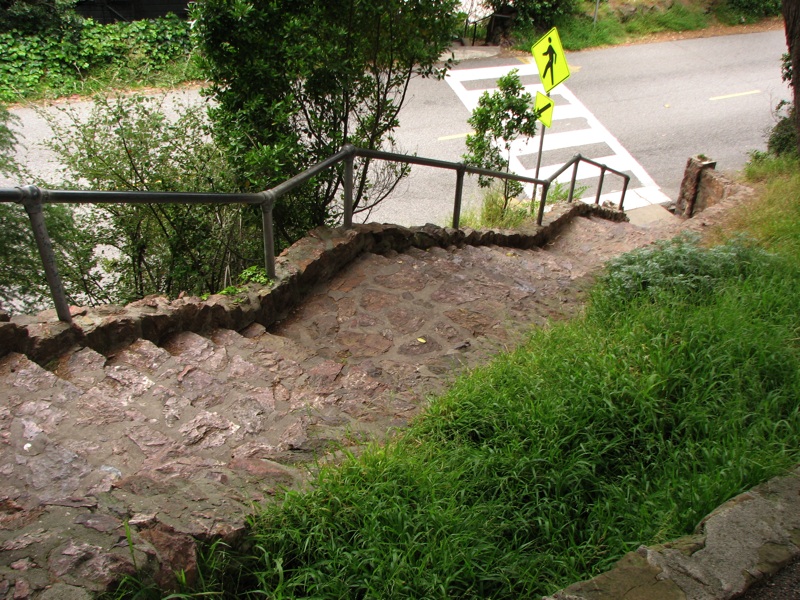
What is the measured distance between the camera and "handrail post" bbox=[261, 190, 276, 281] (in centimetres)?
451

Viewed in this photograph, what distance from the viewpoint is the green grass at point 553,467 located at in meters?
2.46

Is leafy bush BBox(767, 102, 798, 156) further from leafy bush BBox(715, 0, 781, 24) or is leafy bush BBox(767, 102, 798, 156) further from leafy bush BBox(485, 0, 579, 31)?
leafy bush BBox(715, 0, 781, 24)

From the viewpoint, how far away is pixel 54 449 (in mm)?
2729

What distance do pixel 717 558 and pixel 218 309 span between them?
3127 millimetres

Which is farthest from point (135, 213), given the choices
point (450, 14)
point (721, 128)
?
point (721, 128)

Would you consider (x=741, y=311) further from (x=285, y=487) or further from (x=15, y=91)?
(x=15, y=91)

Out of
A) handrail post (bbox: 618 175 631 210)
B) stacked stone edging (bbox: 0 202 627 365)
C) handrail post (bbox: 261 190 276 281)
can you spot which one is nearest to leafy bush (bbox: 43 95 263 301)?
stacked stone edging (bbox: 0 202 627 365)

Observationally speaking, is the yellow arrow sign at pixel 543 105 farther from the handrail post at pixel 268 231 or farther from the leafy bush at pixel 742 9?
the leafy bush at pixel 742 9

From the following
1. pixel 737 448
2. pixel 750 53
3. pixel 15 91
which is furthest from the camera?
pixel 750 53

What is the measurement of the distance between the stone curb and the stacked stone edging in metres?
2.71

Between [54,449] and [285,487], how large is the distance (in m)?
0.94

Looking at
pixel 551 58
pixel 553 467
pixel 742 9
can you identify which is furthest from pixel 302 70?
pixel 742 9

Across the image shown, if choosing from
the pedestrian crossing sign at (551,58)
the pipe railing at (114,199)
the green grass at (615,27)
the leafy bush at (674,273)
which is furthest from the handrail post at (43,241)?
the green grass at (615,27)

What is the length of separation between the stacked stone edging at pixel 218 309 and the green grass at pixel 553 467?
1666 mm
